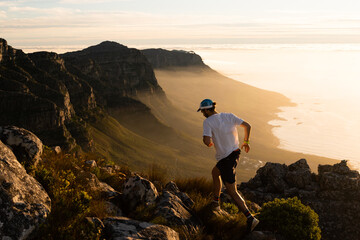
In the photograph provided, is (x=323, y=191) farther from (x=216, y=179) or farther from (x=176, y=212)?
(x=176, y=212)

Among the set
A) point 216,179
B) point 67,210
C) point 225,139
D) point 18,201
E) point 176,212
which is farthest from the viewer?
point 216,179

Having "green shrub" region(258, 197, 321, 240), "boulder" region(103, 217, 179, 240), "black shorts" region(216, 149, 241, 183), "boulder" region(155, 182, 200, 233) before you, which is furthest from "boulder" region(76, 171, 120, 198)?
"green shrub" region(258, 197, 321, 240)

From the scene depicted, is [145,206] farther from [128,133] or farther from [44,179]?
[128,133]

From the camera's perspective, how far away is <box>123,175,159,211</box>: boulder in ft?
27.7

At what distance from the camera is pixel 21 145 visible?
802cm

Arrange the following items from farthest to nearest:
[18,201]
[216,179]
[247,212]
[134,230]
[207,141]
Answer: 1. [216,179]
2. [247,212]
3. [207,141]
4. [134,230]
5. [18,201]

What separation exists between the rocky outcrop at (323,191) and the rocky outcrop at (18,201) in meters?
12.8

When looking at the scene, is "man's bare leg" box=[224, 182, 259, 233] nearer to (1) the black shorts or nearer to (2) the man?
(2) the man

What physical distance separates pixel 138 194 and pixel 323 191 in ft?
42.3

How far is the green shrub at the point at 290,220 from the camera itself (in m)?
8.84

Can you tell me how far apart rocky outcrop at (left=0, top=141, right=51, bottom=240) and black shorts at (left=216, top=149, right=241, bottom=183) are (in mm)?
4332

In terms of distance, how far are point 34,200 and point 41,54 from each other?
452 ft

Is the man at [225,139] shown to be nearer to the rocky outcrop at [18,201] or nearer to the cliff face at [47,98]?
the rocky outcrop at [18,201]

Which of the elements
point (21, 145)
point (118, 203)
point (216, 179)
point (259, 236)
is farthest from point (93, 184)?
point (259, 236)
